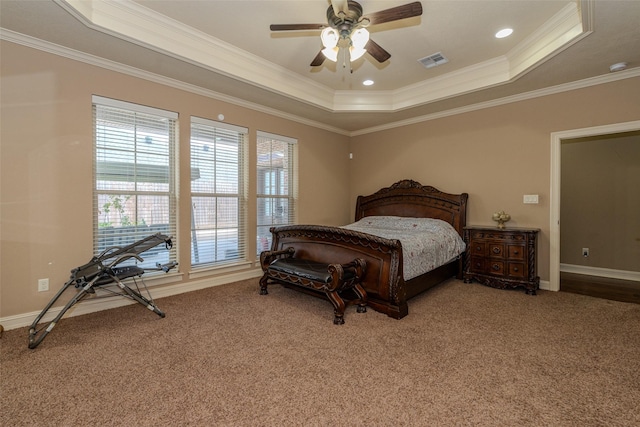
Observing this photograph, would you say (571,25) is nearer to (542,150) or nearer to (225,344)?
(542,150)

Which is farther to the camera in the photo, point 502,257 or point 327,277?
point 502,257

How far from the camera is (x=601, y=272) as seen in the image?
15.7 feet

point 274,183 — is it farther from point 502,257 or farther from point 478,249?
point 502,257

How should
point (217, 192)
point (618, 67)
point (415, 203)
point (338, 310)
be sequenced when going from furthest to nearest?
point (415, 203) → point (217, 192) → point (618, 67) → point (338, 310)

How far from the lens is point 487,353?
226cm

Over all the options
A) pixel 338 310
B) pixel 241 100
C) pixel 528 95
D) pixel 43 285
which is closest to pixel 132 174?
pixel 43 285

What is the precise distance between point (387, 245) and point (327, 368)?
1.33 m

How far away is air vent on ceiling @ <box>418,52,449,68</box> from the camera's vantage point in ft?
11.9

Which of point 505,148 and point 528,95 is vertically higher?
point 528,95

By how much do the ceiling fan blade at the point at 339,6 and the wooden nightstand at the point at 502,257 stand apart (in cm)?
335

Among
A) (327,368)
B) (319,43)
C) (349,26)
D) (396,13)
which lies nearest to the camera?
(327,368)

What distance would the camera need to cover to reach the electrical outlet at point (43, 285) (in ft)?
9.41

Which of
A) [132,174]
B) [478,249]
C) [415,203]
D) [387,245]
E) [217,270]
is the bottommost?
[217,270]

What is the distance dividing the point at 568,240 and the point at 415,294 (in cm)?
375
